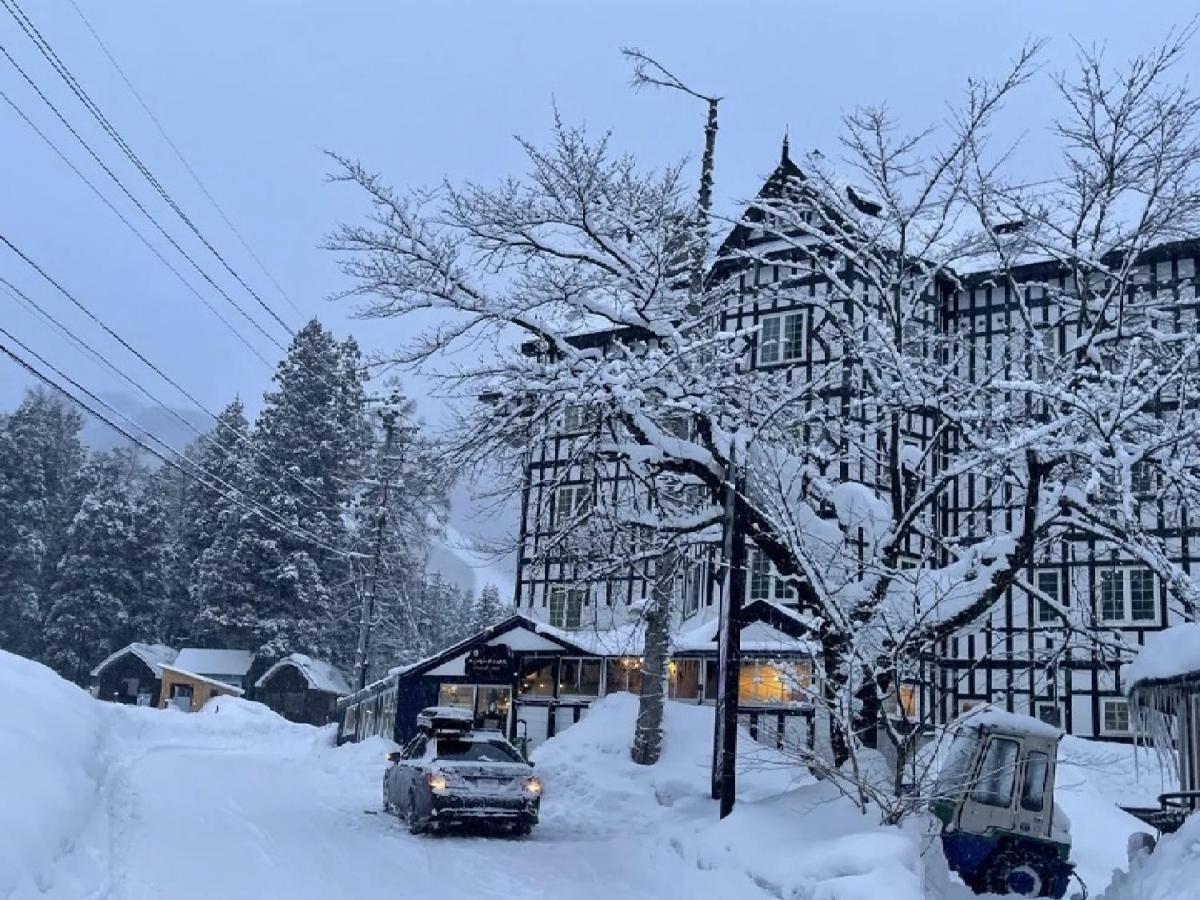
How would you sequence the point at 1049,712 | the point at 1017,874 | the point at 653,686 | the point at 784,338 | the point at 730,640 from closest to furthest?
the point at 1017,874, the point at 730,640, the point at 653,686, the point at 1049,712, the point at 784,338

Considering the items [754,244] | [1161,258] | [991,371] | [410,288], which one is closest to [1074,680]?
[1161,258]

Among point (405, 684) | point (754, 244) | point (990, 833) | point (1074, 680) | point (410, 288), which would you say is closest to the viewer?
point (990, 833)

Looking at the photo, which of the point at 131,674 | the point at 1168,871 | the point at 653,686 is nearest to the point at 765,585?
the point at 653,686

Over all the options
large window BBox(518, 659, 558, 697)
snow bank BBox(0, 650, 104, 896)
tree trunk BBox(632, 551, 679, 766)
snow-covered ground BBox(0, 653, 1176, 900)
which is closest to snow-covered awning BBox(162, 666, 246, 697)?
large window BBox(518, 659, 558, 697)

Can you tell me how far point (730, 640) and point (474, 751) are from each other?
4117 millimetres

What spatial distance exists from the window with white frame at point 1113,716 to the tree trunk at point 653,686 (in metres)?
13.1

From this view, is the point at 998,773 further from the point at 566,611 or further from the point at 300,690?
the point at 300,690

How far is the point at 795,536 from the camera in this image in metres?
12.7

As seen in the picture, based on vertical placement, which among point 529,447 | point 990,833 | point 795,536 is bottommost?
point 990,833

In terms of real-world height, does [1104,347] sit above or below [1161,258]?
below

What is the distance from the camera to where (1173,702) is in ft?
37.1

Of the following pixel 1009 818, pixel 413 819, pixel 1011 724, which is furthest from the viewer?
pixel 413 819

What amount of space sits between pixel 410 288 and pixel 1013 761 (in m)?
10.1

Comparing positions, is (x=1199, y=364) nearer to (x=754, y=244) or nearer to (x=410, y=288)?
(x=410, y=288)
